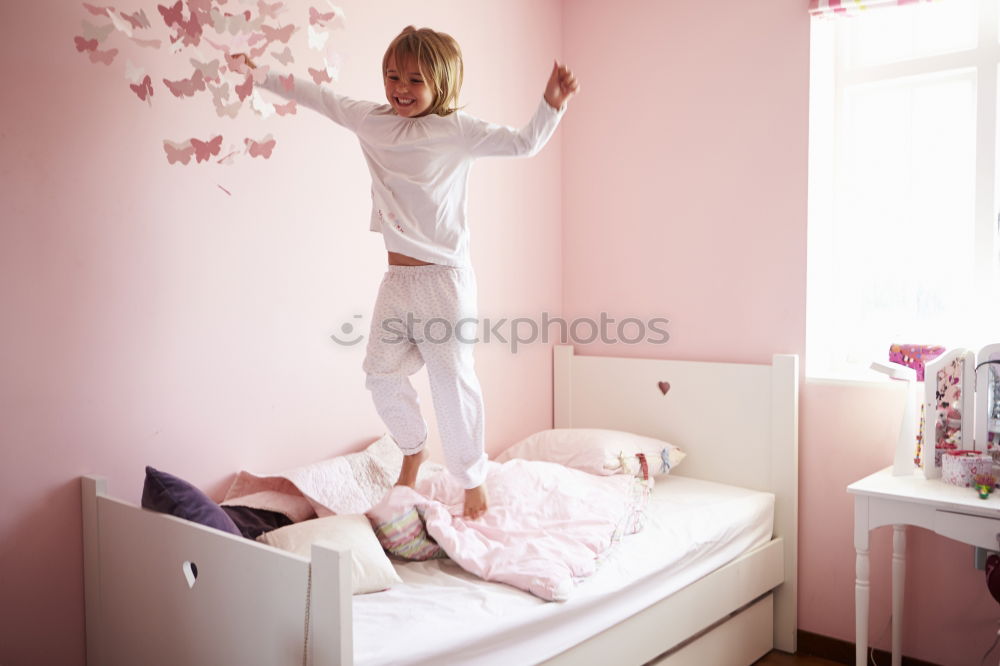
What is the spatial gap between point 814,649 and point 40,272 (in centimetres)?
252

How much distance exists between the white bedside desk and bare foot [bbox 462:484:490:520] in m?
1.02

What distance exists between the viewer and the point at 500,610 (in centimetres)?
167

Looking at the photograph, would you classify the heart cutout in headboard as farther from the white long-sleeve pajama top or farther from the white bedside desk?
the white bedside desk

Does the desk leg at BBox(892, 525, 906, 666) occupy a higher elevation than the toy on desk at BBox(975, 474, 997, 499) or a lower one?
lower

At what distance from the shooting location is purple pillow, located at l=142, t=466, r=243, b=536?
1.68m

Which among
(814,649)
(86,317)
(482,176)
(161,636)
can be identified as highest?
(482,176)

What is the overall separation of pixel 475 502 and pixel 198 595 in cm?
63

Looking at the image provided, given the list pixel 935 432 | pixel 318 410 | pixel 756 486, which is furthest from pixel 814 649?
pixel 318 410

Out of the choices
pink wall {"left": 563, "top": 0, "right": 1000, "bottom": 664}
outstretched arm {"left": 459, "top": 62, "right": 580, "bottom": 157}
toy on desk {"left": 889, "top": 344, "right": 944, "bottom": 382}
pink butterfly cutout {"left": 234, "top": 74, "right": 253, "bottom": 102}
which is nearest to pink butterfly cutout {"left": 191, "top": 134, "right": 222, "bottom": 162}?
pink butterfly cutout {"left": 234, "top": 74, "right": 253, "bottom": 102}

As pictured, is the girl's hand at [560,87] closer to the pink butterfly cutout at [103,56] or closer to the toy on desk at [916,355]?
the pink butterfly cutout at [103,56]

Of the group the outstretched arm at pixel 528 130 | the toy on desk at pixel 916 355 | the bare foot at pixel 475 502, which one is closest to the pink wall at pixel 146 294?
the bare foot at pixel 475 502

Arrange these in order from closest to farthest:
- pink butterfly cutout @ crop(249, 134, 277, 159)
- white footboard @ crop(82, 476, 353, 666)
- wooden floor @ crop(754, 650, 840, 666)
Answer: white footboard @ crop(82, 476, 353, 666), pink butterfly cutout @ crop(249, 134, 277, 159), wooden floor @ crop(754, 650, 840, 666)

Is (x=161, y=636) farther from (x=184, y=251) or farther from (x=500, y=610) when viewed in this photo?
(x=184, y=251)

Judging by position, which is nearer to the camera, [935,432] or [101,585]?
[101,585]
